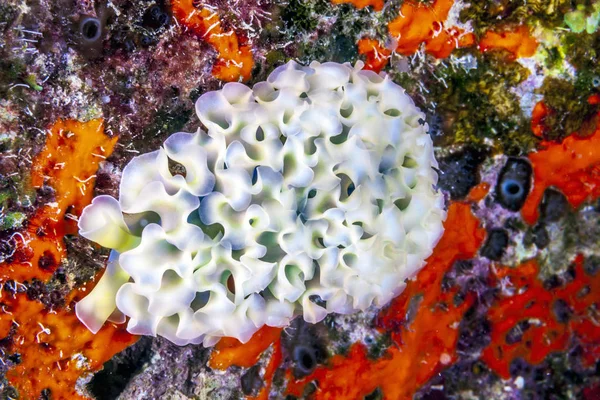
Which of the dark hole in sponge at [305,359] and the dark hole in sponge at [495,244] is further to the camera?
the dark hole in sponge at [495,244]

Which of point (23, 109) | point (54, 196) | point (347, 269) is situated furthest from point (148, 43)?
point (347, 269)

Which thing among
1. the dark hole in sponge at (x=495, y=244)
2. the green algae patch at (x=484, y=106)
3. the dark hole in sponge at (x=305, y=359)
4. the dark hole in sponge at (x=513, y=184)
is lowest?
the dark hole in sponge at (x=305, y=359)

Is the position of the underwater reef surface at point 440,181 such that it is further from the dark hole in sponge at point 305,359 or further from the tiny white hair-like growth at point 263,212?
the tiny white hair-like growth at point 263,212

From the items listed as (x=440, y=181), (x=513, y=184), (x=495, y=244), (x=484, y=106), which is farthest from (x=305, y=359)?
(x=484, y=106)

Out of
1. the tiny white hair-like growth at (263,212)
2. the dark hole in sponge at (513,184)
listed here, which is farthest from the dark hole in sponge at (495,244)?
the tiny white hair-like growth at (263,212)

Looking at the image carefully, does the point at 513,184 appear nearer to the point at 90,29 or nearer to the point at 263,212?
the point at 263,212

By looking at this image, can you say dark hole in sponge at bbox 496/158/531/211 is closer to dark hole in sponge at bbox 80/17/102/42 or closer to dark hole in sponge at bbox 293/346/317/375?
dark hole in sponge at bbox 293/346/317/375

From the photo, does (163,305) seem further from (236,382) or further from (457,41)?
(457,41)

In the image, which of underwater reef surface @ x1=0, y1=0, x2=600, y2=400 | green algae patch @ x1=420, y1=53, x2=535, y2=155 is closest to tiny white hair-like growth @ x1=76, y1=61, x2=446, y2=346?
underwater reef surface @ x1=0, y1=0, x2=600, y2=400
